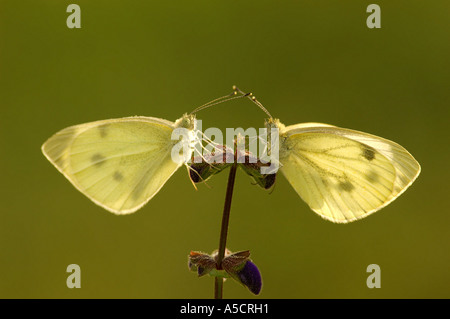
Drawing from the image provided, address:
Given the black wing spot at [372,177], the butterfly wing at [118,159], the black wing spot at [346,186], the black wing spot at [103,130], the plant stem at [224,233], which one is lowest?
the plant stem at [224,233]

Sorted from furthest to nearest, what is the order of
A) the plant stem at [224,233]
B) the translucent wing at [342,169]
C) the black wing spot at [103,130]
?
the black wing spot at [103,130] < the translucent wing at [342,169] < the plant stem at [224,233]

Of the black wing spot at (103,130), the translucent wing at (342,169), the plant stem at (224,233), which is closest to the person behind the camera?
the plant stem at (224,233)

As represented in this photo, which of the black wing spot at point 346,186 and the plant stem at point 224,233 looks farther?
the black wing spot at point 346,186

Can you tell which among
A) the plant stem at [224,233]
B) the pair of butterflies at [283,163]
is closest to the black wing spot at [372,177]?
the pair of butterflies at [283,163]

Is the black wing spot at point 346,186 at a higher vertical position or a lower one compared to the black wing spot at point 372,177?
lower

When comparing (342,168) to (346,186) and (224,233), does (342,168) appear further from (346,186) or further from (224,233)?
(224,233)

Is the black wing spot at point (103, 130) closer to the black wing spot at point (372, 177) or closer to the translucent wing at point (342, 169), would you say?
the translucent wing at point (342, 169)

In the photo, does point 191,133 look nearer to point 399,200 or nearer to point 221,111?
point 221,111

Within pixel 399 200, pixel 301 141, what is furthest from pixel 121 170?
pixel 399 200

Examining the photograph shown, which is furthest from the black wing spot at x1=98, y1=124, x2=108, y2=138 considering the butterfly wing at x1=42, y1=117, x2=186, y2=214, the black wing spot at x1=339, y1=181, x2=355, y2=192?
the black wing spot at x1=339, y1=181, x2=355, y2=192
